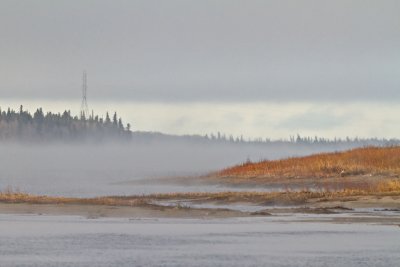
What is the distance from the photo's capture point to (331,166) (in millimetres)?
70938

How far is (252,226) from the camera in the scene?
38.1 metres

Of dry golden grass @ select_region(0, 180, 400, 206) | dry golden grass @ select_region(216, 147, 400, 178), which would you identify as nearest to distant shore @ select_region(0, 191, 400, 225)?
dry golden grass @ select_region(0, 180, 400, 206)

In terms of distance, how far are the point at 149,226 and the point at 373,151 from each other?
131ft

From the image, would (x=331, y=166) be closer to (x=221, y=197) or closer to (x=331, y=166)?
(x=331, y=166)

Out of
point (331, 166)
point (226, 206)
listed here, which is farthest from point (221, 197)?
point (331, 166)

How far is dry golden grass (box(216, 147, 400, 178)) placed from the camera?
68.8 m

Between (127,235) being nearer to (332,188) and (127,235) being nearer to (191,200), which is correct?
(191,200)

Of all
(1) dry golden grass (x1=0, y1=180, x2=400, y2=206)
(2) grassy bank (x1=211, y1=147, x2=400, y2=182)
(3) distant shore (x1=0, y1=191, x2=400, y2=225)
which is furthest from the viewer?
(2) grassy bank (x1=211, y1=147, x2=400, y2=182)

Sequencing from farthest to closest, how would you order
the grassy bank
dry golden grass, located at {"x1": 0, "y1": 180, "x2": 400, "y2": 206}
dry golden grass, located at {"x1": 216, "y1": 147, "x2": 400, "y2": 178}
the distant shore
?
1. dry golden grass, located at {"x1": 216, "y1": 147, "x2": 400, "y2": 178}
2. the grassy bank
3. dry golden grass, located at {"x1": 0, "y1": 180, "x2": 400, "y2": 206}
4. the distant shore

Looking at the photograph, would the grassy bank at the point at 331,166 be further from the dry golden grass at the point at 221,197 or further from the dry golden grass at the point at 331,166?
the dry golden grass at the point at 221,197

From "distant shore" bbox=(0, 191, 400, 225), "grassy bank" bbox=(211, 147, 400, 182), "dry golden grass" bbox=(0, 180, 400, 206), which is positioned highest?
"grassy bank" bbox=(211, 147, 400, 182)

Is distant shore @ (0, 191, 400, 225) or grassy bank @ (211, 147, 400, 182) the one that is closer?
distant shore @ (0, 191, 400, 225)

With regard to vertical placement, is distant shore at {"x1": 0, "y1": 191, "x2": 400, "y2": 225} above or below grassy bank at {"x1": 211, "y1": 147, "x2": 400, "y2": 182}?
below

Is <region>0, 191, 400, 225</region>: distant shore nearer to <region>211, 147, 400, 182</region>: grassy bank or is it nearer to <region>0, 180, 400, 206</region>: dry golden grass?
<region>0, 180, 400, 206</region>: dry golden grass
